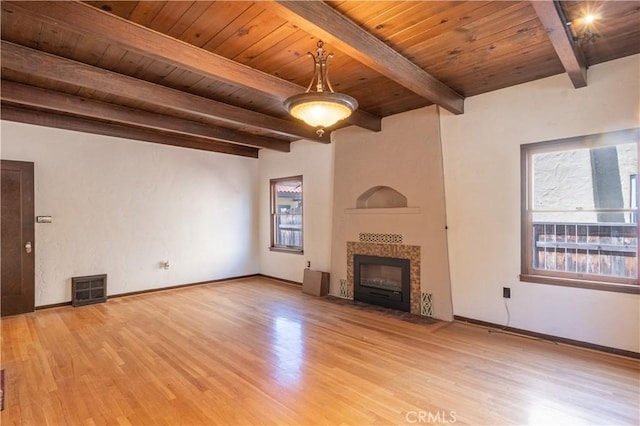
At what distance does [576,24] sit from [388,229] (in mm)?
3062

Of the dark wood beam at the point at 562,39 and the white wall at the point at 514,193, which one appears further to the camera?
the white wall at the point at 514,193

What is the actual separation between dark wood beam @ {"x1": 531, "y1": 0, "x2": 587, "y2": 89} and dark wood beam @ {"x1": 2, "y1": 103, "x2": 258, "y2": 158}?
5.53m

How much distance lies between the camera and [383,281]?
199 inches

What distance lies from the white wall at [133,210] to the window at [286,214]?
1.73 feet

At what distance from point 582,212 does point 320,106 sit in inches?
114

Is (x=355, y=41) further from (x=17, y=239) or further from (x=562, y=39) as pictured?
(x=17, y=239)

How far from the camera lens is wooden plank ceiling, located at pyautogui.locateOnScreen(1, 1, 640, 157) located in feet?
7.55

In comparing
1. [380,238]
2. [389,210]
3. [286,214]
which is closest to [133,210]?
[286,214]

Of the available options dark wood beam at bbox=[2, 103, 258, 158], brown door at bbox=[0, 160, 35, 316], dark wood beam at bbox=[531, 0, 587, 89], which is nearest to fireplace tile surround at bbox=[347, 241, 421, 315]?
dark wood beam at bbox=[531, 0, 587, 89]

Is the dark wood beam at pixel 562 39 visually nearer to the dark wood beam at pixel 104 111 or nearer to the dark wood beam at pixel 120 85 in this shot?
the dark wood beam at pixel 120 85

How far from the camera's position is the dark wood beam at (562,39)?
83.5 inches

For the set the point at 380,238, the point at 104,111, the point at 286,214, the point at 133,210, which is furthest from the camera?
the point at 286,214

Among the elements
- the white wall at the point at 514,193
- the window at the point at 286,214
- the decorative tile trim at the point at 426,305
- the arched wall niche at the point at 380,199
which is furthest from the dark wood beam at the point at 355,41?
the window at the point at 286,214

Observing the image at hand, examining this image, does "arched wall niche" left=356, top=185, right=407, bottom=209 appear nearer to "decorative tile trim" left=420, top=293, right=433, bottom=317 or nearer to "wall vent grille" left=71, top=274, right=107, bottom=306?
"decorative tile trim" left=420, top=293, right=433, bottom=317
